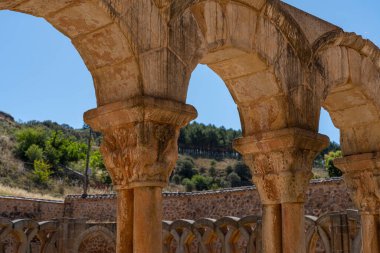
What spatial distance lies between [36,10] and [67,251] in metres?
12.4

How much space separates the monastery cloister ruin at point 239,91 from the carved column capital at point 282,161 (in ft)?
0.04

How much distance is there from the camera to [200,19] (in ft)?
16.0

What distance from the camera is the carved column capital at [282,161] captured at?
559 cm

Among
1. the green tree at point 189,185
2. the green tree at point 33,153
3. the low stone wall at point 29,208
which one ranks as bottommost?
the low stone wall at point 29,208

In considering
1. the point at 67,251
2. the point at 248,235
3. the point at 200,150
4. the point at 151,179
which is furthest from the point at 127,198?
the point at 200,150

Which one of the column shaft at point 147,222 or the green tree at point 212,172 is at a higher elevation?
the green tree at point 212,172

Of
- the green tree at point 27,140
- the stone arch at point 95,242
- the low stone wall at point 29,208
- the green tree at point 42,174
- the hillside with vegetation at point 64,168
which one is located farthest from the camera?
the green tree at point 27,140

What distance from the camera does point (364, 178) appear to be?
7.23 metres

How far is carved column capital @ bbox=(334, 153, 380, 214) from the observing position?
23.4 feet

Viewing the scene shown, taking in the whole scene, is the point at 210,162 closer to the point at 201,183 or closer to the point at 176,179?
the point at 176,179

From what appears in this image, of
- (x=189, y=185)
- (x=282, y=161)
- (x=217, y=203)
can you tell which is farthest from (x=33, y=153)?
(x=282, y=161)

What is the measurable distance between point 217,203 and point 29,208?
825 centimetres

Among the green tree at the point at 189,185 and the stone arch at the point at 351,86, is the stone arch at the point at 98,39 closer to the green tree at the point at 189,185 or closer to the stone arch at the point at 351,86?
the stone arch at the point at 351,86

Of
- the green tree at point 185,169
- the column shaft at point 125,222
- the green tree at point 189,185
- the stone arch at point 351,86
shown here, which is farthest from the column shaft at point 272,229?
the green tree at point 185,169
